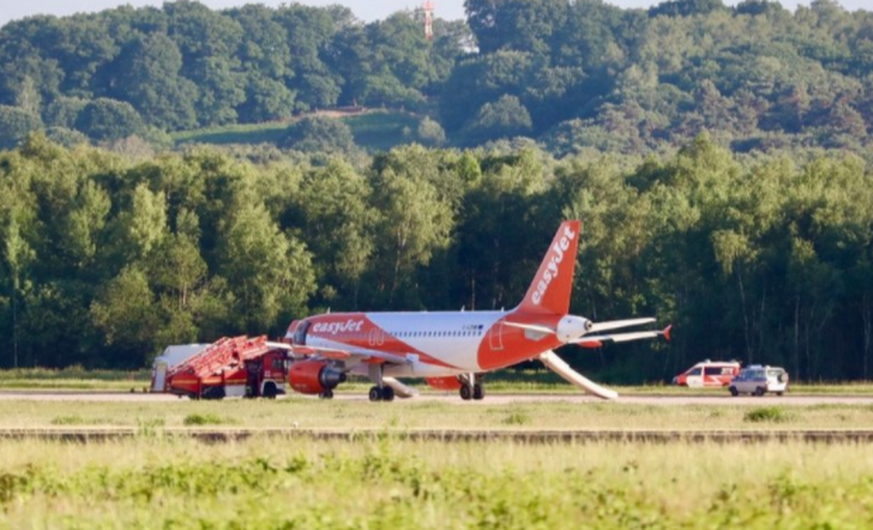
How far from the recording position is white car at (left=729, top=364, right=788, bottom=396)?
6581cm

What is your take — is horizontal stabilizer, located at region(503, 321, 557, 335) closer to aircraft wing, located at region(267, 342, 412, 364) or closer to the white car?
aircraft wing, located at region(267, 342, 412, 364)

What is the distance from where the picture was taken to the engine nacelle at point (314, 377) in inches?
2387

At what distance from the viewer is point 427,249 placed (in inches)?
3799

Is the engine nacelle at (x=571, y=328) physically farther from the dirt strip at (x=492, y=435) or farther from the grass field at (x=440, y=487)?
the grass field at (x=440, y=487)

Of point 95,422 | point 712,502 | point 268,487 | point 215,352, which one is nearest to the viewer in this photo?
point 712,502

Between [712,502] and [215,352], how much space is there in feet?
143

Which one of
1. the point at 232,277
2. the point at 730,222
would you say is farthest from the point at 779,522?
the point at 232,277

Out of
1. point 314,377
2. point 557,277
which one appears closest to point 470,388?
point 314,377

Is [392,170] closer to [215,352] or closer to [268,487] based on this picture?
[215,352]

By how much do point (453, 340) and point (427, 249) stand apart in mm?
37624

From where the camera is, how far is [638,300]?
287 feet

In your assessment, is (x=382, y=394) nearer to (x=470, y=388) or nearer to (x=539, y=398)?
(x=470, y=388)

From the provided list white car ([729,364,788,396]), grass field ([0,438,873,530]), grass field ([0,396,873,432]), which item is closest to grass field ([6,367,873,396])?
white car ([729,364,788,396])

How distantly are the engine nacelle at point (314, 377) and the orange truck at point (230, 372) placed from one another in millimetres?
2037
